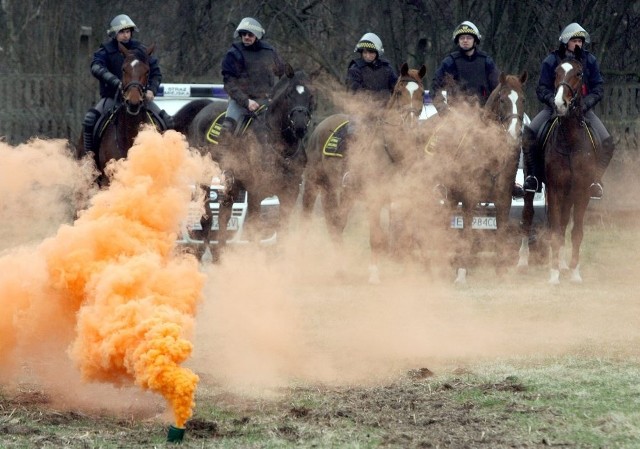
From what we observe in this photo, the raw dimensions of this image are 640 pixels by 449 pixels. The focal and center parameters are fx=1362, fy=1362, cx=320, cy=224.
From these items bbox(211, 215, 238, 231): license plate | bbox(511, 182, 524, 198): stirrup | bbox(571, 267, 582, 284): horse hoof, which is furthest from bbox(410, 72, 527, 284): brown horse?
bbox(211, 215, 238, 231): license plate

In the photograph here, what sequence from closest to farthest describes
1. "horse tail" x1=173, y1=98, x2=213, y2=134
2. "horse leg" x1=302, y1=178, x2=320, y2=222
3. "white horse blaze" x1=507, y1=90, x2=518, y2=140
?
"white horse blaze" x1=507, y1=90, x2=518, y2=140 → "horse tail" x1=173, y1=98, x2=213, y2=134 → "horse leg" x1=302, y1=178, x2=320, y2=222

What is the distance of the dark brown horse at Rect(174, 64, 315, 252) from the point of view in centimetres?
1908

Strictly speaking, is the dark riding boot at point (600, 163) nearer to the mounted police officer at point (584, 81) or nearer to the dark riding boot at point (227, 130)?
the mounted police officer at point (584, 81)

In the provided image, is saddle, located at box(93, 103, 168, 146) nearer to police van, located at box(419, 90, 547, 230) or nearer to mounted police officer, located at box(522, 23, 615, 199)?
police van, located at box(419, 90, 547, 230)

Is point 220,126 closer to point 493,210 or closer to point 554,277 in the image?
point 493,210

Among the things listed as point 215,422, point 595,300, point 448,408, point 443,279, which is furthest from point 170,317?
point 443,279

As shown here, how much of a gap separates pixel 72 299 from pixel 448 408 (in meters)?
2.89

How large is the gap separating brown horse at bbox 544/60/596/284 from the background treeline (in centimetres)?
1057

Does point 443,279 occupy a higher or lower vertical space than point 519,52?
lower

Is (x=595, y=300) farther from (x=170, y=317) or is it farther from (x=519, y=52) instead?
(x=519, y=52)

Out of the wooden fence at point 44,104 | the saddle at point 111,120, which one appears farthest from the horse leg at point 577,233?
the wooden fence at point 44,104

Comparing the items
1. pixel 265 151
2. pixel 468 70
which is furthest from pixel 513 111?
pixel 265 151

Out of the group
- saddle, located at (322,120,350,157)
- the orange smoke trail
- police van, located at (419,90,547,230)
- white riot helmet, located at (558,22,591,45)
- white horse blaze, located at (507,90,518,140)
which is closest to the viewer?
the orange smoke trail

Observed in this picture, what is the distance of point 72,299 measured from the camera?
10.1m
